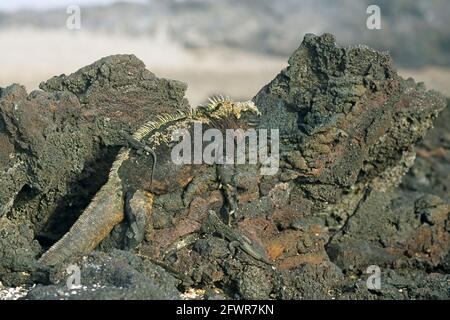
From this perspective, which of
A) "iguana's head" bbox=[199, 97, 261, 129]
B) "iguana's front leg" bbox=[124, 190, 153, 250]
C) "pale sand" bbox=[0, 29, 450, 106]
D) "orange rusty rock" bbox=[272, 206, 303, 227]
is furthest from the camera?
"pale sand" bbox=[0, 29, 450, 106]

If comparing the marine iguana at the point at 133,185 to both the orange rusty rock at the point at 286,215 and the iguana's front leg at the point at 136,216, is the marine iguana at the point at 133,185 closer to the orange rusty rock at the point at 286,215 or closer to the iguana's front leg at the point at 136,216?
the iguana's front leg at the point at 136,216

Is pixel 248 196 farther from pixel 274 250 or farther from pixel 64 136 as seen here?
pixel 64 136

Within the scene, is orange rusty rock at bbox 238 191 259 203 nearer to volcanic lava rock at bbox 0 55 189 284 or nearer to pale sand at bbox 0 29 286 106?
volcanic lava rock at bbox 0 55 189 284

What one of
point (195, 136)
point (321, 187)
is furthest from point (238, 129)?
point (321, 187)

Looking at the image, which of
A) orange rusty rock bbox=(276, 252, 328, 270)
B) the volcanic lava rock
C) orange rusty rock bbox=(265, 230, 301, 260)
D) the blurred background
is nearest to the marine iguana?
the volcanic lava rock

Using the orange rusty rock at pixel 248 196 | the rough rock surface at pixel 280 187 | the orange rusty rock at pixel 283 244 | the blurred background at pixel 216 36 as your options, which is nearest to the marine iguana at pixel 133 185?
the rough rock surface at pixel 280 187
